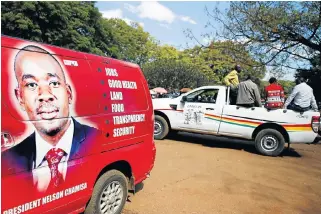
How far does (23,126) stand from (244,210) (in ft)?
11.2

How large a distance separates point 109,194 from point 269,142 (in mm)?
5873

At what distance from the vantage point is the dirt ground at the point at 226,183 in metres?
4.53

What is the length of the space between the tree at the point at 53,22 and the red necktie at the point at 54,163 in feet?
80.1

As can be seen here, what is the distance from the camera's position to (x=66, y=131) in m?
2.89

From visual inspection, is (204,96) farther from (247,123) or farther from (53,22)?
(53,22)

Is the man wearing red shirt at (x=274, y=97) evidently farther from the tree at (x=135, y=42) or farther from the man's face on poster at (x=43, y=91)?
the tree at (x=135, y=42)

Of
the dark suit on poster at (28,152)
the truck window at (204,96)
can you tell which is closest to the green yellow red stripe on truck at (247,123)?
the truck window at (204,96)

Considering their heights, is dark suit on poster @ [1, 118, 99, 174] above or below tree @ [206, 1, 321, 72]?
below

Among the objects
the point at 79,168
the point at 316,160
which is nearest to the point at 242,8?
the point at 316,160

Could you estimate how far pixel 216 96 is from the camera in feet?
28.5

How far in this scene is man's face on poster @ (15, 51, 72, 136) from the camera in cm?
254

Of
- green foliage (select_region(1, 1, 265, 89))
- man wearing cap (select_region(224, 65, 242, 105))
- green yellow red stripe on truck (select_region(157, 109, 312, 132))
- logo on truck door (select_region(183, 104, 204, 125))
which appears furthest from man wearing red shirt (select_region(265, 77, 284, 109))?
green foliage (select_region(1, 1, 265, 89))

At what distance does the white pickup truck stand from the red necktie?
248 inches

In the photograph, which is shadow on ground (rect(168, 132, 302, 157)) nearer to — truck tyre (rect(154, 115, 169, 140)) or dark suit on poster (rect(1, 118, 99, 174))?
truck tyre (rect(154, 115, 169, 140))
